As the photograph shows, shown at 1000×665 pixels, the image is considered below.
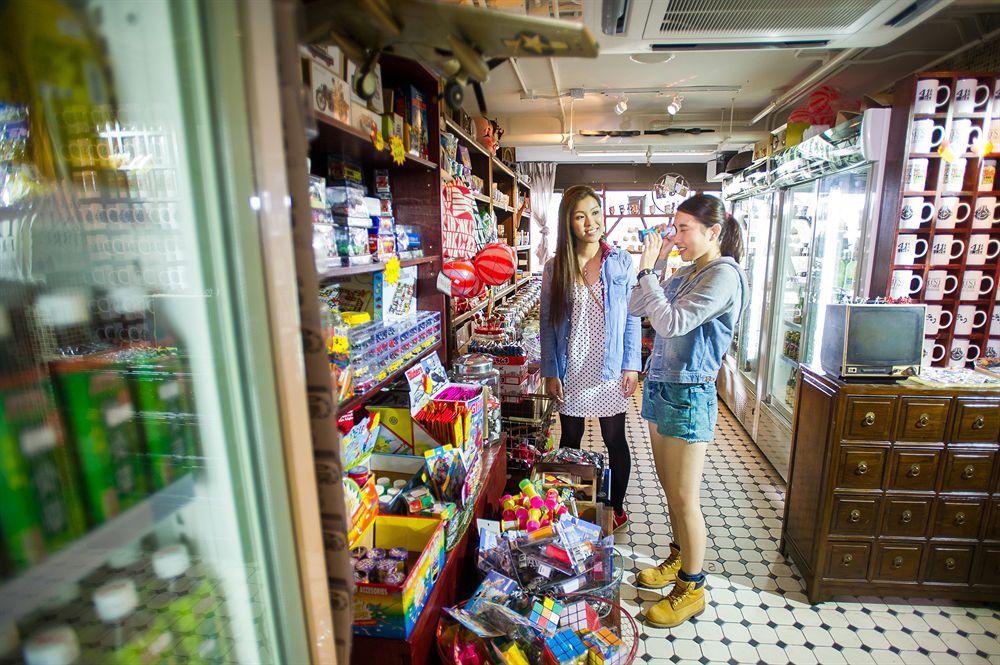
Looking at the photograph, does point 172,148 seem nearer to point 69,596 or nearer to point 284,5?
point 284,5

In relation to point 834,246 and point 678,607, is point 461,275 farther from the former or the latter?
point 834,246

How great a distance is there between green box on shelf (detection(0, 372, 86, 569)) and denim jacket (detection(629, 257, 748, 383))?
170 centimetres

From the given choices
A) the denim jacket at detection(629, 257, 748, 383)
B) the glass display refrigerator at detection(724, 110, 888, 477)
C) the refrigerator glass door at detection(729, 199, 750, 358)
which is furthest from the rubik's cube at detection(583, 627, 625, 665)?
the refrigerator glass door at detection(729, 199, 750, 358)

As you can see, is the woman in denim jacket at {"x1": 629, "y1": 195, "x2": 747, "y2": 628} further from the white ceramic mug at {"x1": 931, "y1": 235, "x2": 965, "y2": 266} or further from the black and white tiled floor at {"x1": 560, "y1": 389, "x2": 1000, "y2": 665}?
the white ceramic mug at {"x1": 931, "y1": 235, "x2": 965, "y2": 266}

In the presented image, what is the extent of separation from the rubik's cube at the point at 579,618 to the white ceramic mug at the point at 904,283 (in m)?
2.36

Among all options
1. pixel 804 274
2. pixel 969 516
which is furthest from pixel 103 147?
pixel 804 274

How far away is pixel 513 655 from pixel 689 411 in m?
1.12

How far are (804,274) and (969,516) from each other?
203 centimetres

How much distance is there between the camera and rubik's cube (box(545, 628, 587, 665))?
4.25ft

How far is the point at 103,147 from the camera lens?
63cm

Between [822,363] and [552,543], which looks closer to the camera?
[552,543]

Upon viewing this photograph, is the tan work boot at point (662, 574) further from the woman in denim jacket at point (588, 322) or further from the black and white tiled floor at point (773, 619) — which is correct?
the woman in denim jacket at point (588, 322)

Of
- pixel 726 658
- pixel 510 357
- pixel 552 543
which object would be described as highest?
pixel 510 357

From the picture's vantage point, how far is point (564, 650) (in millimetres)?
1314
